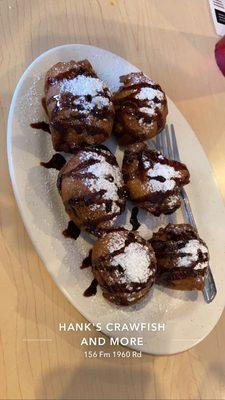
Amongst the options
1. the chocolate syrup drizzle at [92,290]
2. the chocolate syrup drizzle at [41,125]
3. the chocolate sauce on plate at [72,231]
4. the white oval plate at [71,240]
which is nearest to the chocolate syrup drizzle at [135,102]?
the white oval plate at [71,240]

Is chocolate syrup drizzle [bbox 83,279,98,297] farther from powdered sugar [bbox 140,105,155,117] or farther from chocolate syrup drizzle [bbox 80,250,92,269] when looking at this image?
powdered sugar [bbox 140,105,155,117]

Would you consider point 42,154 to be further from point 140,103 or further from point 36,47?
point 36,47

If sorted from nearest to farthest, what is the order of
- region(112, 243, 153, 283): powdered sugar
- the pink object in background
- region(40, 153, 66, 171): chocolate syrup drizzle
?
1. region(112, 243, 153, 283): powdered sugar
2. region(40, 153, 66, 171): chocolate syrup drizzle
3. the pink object in background

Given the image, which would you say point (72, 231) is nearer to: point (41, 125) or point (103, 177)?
point (103, 177)

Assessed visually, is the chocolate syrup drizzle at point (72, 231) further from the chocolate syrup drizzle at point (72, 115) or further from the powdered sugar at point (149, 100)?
the powdered sugar at point (149, 100)

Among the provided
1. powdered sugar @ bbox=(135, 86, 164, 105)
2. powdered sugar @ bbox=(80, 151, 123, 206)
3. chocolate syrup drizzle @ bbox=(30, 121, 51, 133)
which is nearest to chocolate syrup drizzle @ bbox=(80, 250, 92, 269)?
powdered sugar @ bbox=(80, 151, 123, 206)

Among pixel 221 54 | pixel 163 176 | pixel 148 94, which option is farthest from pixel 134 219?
pixel 221 54
